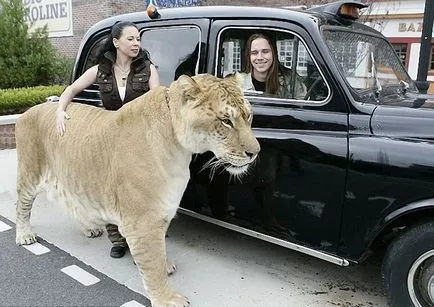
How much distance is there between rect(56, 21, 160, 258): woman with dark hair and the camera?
10.7 ft

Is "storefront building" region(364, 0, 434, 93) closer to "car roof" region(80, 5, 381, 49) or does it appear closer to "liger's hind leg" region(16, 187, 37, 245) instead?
"car roof" region(80, 5, 381, 49)

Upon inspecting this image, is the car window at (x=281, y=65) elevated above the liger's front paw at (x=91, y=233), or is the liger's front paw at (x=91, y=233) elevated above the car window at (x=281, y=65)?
the car window at (x=281, y=65)

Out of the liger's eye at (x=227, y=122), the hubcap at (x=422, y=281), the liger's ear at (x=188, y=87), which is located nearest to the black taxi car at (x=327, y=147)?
the hubcap at (x=422, y=281)

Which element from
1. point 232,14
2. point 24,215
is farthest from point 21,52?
point 232,14

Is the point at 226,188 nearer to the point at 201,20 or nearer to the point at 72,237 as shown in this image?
the point at 201,20

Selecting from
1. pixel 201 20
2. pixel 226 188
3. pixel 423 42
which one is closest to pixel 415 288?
pixel 226 188

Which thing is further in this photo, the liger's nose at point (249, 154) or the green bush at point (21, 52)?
the green bush at point (21, 52)

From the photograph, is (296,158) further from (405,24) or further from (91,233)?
(405,24)

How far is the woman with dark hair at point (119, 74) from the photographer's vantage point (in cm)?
325

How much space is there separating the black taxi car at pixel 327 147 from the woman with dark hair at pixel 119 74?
343mm

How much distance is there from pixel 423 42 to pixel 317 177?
154 inches

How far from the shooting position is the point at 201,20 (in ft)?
11.2

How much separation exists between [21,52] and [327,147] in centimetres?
960

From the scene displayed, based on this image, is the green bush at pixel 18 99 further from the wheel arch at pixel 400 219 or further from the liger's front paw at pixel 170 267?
the wheel arch at pixel 400 219
